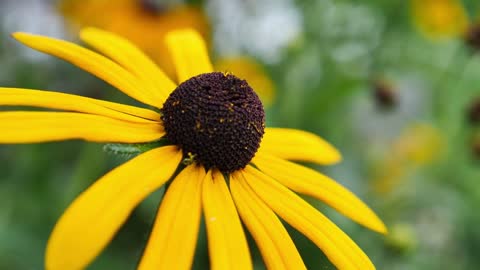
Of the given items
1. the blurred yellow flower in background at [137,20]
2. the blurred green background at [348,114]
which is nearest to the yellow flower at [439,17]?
the blurred green background at [348,114]

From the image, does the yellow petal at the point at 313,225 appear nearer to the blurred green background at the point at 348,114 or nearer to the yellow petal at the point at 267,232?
the yellow petal at the point at 267,232

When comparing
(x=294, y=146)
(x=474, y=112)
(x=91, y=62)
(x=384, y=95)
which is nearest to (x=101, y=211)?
(x=91, y=62)

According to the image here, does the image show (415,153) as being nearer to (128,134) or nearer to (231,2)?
(231,2)

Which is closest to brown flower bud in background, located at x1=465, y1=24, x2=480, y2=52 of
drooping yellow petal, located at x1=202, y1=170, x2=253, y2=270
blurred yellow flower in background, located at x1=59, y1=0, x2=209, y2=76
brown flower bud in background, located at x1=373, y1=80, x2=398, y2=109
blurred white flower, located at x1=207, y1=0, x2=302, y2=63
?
brown flower bud in background, located at x1=373, y1=80, x2=398, y2=109

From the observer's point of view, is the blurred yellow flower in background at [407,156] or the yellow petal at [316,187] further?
the blurred yellow flower in background at [407,156]

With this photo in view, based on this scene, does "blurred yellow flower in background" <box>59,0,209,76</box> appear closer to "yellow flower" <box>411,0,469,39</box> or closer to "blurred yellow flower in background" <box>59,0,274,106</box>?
"blurred yellow flower in background" <box>59,0,274,106</box>

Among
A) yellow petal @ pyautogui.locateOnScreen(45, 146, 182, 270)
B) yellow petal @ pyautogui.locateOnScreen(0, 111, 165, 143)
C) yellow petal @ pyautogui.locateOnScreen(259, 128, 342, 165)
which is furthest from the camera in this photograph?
yellow petal @ pyautogui.locateOnScreen(259, 128, 342, 165)
